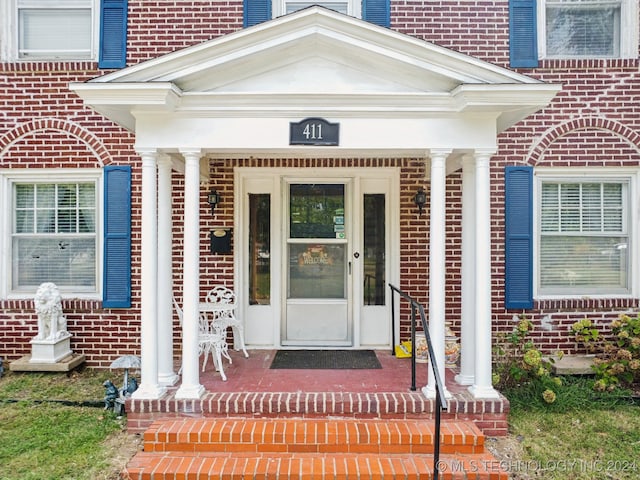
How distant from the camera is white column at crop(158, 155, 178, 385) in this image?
4238mm

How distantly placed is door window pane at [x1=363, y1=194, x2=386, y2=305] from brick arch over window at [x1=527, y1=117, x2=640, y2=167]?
1920 mm

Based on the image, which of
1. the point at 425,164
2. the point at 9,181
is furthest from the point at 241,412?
the point at 9,181

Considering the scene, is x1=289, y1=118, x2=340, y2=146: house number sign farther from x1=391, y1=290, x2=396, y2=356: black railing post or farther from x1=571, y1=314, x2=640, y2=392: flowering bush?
x1=571, y1=314, x2=640, y2=392: flowering bush

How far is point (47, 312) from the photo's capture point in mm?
5160

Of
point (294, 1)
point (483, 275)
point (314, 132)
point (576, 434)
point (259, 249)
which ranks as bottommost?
point (576, 434)

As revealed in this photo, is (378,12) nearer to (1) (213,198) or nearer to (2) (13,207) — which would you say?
(1) (213,198)

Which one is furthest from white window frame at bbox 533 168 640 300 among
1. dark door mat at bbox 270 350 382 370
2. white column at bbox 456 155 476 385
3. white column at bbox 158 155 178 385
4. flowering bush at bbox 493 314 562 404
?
white column at bbox 158 155 178 385

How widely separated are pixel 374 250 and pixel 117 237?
3153 millimetres

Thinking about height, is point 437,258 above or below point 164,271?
above

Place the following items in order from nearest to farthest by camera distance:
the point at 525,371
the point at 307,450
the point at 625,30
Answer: the point at 307,450, the point at 525,371, the point at 625,30

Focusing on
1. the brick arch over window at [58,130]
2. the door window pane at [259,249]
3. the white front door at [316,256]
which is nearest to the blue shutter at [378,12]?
the white front door at [316,256]

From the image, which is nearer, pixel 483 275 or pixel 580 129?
pixel 483 275

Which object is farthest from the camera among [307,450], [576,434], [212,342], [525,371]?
[525,371]

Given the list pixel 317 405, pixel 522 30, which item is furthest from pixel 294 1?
pixel 317 405
